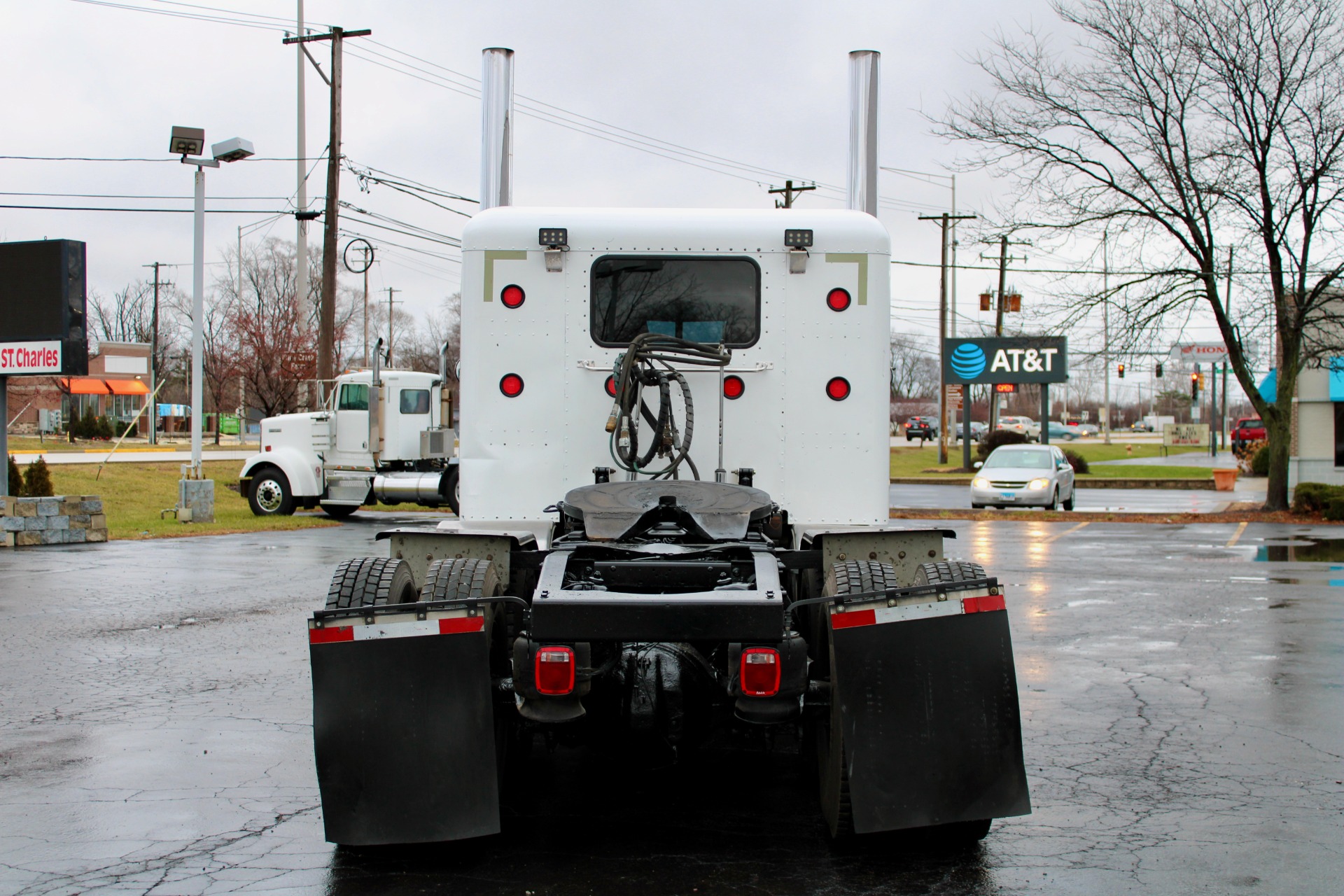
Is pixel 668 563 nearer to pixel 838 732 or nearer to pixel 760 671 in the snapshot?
pixel 760 671

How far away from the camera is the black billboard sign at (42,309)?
18.4 meters

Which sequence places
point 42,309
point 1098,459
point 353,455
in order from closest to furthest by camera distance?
point 42,309 < point 353,455 < point 1098,459

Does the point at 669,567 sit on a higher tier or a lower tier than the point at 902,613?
higher

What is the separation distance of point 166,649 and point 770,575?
630 centimetres

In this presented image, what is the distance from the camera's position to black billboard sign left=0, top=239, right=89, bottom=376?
18.4m

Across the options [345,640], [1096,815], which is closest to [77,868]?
[345,640]

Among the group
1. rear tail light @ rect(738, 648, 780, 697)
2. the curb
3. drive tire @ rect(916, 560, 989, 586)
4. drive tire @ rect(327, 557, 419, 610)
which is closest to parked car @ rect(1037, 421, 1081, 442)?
the curb

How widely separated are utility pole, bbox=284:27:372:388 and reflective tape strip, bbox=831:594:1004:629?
22783 millimetres

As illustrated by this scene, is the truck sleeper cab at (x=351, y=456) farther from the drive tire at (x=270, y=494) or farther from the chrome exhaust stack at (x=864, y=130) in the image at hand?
the chrome exhaust stack at (x=864, y=130)

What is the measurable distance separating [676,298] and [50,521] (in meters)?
14.5

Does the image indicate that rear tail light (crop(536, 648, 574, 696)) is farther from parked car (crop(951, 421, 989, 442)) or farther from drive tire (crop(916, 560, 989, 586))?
parked car (crop(951, 421, 989, 442))

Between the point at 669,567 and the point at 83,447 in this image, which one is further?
the point at 83,447

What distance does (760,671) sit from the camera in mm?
4363

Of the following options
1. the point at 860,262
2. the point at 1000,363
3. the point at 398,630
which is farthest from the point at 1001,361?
the point at 398,630
